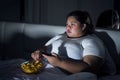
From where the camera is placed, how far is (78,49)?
1.65 metres

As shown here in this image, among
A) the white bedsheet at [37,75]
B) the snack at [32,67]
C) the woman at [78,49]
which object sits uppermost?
the woman at [78,49]

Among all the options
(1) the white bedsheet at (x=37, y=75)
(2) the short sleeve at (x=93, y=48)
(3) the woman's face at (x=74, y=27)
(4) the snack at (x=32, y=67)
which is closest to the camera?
(1) the white bedsheet at (x=37, y=75)

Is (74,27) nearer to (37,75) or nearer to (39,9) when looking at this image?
(37,75)

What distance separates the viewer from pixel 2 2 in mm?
2715

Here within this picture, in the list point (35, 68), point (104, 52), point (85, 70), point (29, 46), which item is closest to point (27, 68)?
point (35, 68)

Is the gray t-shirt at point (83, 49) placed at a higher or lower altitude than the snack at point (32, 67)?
higher

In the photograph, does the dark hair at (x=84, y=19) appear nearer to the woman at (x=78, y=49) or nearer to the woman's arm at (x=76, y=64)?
the woman at (x=78, y=49)

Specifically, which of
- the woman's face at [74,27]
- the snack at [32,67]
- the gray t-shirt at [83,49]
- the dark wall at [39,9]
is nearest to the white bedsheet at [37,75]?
the snack at [32,67]

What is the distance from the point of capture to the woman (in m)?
1.51

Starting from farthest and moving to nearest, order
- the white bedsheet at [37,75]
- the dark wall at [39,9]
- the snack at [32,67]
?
the dark wall at [39,9]
the snack at [32,67]
the white bedsheet at [37,75]

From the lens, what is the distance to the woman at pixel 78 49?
1.51 m

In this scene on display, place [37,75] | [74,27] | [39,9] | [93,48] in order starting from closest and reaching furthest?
[37,75], [93,48], [74,27], [39,9]

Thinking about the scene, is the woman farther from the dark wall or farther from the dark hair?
the dark wall

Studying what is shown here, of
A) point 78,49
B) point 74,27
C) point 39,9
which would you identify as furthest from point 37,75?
point 39,9
